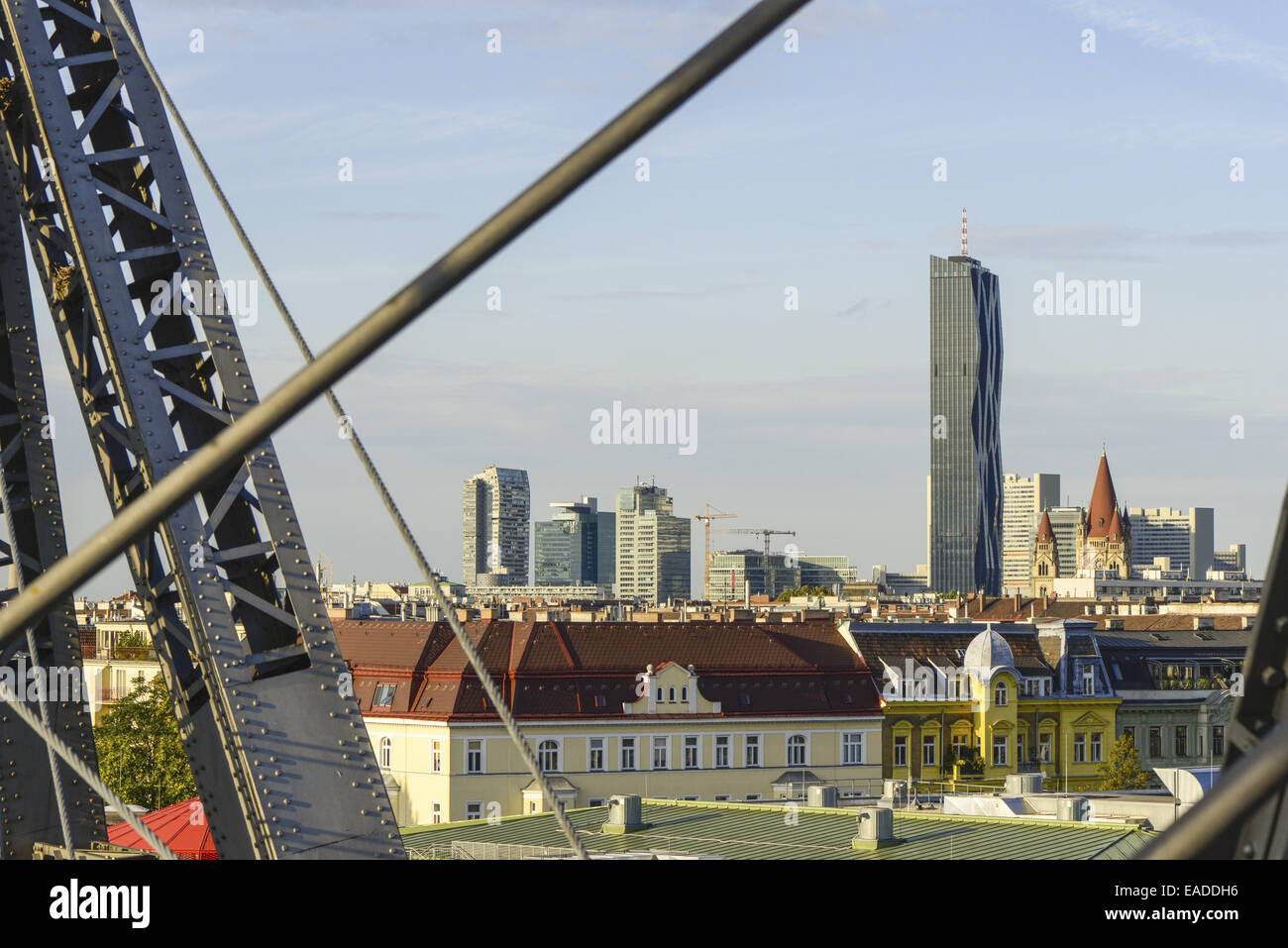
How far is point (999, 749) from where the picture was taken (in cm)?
6153

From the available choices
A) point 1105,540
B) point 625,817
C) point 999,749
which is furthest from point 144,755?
point 1105,540

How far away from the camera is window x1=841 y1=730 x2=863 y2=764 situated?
5641 cm

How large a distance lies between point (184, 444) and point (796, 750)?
169 feet

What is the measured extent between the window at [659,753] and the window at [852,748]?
6354 mm

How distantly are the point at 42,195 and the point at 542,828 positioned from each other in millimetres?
24051

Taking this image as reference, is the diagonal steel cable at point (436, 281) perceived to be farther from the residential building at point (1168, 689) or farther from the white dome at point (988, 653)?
the residential building at point (1168, 689)

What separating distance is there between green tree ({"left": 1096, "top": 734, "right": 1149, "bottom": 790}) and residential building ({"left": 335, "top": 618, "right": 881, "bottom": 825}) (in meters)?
9.78

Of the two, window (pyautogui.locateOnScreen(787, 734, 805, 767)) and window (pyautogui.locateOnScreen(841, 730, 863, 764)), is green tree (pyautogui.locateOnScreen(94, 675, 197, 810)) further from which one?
window (pyautogui.locateOnScreen(841, 730, 863, 764))

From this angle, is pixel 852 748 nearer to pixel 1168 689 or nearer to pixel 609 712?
pixel 609 712

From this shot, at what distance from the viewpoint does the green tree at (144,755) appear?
4359 centimetres

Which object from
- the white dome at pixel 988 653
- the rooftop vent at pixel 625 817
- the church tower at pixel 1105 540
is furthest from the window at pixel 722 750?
the church tower at pixel 1105 540

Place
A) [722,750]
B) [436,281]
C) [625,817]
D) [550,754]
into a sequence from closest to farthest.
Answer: [436,281], [625,817], [550,754], [722,750]
